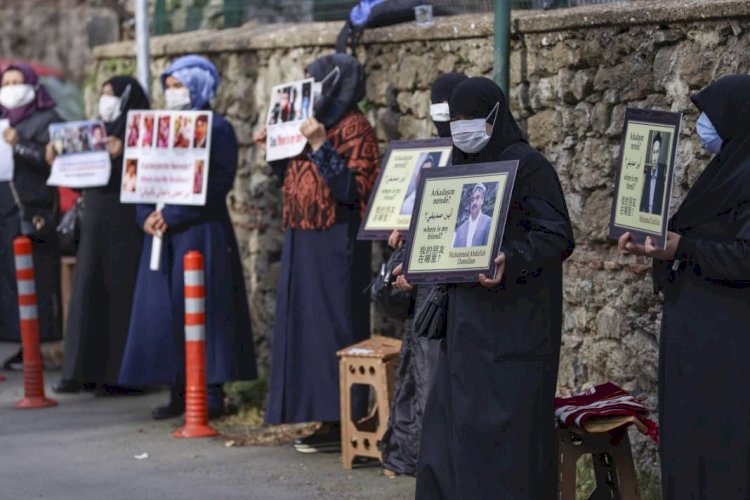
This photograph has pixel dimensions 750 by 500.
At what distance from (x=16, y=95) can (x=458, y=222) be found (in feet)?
20.1

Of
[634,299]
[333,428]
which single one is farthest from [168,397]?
[634,299]

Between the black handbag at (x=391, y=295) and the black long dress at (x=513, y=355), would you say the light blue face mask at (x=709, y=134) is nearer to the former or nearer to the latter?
the black long dress at (x=513, y=355)

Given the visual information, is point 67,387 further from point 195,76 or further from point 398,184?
point 398,184

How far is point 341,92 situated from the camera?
29.5 ft

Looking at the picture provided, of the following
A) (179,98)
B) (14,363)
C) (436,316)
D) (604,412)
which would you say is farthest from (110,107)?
(604,412)

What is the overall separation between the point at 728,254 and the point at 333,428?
3.85 m

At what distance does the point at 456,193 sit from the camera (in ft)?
21.1

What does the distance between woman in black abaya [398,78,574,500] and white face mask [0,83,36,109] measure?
6030 mm

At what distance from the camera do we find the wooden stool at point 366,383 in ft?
27.6

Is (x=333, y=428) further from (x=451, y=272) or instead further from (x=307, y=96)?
(x=451, y=272)

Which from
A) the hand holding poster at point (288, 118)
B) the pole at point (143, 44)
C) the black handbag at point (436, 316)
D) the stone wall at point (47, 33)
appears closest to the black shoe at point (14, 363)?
the pole at point (143, 44)

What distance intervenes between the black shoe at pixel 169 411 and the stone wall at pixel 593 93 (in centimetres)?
129

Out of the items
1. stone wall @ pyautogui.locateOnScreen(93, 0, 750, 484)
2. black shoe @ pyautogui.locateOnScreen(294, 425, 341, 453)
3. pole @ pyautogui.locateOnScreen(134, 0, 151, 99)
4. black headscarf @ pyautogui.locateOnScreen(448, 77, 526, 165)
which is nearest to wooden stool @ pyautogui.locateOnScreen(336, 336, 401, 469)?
black shoe @ pyautogui.locateOnScreen(294, 425, 341, 453)

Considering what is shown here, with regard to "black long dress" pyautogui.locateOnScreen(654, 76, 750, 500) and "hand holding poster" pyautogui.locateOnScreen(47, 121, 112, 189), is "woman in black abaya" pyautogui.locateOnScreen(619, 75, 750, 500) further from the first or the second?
"hand holding poster" pyautogui.locateOnScreen(47, 121, 112, 189)
